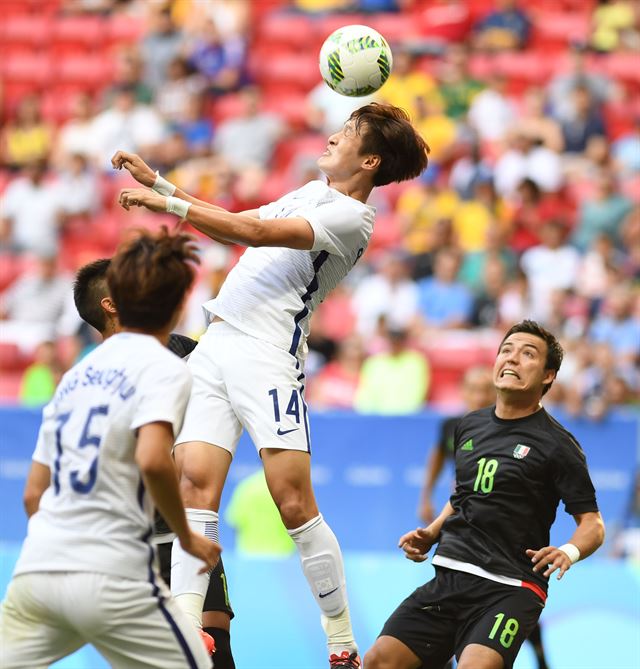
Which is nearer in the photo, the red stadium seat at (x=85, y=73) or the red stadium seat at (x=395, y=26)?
the red stadium seat at (x=395, y=26)

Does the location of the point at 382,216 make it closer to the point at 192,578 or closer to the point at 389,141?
the point at 389,141

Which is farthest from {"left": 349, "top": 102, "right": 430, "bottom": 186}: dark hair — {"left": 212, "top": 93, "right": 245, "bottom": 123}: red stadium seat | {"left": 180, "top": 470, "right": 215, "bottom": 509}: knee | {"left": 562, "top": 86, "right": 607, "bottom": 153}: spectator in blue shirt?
{"left": 212, "top": 93, "right": 245, "bottom": 123}: red stadium seat

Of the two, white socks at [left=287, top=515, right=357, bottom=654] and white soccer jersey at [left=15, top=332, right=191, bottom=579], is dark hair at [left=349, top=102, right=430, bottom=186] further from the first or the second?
white soccer jersey at [left=15, top=332, right=191, bottom=579]

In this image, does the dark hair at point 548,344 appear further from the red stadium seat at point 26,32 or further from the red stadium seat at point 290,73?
the red stadium seat at point 26,32

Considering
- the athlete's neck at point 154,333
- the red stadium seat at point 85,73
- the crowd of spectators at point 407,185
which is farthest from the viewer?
the red stadium seat at point 85,73

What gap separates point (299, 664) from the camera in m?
7.13

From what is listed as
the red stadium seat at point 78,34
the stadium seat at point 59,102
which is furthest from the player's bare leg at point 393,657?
the red stadium seat at point 78,34

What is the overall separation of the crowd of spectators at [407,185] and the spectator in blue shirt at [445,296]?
21mm

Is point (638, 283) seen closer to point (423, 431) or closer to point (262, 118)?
point (423, 431)

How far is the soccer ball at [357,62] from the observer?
600 cm

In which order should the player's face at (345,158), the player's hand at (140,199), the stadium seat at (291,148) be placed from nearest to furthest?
the player's hand at (140,199)
the player's face at (345,158)
the stadium seat at (291,148)

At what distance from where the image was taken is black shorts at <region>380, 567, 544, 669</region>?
5.17 metres

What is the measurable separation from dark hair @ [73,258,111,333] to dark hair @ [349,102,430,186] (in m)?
1.29

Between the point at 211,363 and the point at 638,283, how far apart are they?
7.39m
